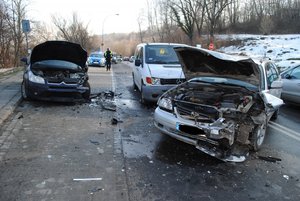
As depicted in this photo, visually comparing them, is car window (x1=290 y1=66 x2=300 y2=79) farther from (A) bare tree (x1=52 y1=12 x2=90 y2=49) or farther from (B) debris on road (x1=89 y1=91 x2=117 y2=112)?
(A) bare tree (x1=52 y1=12 x2=90 y2=49)

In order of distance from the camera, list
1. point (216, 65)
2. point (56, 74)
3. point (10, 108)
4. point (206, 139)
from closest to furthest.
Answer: point (206, 139), point (216, 65), point (10, 108), point (56, 74)

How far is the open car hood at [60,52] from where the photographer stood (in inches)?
394

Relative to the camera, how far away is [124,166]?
16.2 ft

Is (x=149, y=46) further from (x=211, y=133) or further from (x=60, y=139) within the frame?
(x=211, y=133)

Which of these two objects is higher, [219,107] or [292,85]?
[219,107]

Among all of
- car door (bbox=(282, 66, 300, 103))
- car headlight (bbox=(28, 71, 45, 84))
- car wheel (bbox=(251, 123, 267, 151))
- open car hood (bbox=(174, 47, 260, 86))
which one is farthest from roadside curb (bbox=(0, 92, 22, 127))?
car door (bbox=(282, 66, 300, 103))

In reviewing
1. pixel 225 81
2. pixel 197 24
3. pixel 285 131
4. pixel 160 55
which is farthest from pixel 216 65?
pixel 197 24

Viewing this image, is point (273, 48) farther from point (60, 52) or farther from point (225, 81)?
point (225, 81)

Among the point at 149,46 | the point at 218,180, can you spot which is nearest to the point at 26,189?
the point at 218,180

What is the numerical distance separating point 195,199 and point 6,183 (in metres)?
2.40

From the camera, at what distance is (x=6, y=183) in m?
4.17

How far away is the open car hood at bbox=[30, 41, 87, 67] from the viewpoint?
10.0 m

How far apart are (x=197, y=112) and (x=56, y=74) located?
18.4 ft

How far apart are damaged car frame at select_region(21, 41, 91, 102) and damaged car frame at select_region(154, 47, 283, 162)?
13.0 feet
